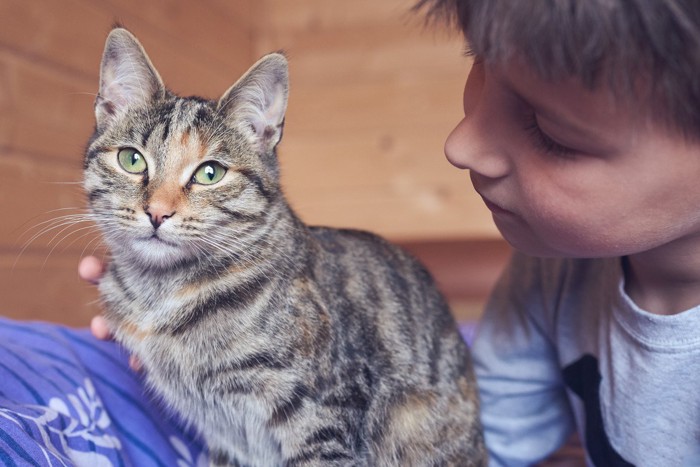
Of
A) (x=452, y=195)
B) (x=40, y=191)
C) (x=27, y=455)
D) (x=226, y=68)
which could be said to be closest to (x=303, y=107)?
(x=226, y=68)

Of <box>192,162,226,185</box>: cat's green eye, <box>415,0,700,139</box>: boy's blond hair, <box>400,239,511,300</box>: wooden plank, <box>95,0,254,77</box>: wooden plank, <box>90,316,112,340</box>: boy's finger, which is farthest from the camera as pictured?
<box>400,239,511,300</box>: wooden plank

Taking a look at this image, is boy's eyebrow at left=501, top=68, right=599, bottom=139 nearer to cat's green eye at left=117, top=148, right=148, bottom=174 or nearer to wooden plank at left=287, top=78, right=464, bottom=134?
cat's green eye at left=117, top=148, right=148, bottom=174

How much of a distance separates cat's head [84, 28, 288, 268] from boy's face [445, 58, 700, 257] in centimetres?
37

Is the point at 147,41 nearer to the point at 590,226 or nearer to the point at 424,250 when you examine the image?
the point at 424,250

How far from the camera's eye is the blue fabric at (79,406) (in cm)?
110

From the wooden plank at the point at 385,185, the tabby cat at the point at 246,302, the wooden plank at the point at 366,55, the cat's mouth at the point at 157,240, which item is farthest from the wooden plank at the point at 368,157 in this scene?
the cat's mouth at the point at 157,240

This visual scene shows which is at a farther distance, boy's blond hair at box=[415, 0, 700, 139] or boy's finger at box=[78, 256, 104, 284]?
boy's finger at box=[78, 256, 104, 284]

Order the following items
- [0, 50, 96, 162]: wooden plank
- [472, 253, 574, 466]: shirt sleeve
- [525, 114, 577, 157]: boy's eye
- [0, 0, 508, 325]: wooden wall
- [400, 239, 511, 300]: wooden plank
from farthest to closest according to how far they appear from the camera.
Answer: [400, 239, 511, 300]: wooden plank < [0, 0, 508, 325]: wooden wall < [0, 50, 96, 162]: wooden plank < [472, 253, 574, 466]: shirt sleeve < [525, 114, 577, 157]: boy's eye

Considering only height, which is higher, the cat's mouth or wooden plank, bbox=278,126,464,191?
the cat's mouth

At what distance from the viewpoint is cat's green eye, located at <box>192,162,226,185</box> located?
3.76ft

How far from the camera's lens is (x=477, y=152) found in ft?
3.23

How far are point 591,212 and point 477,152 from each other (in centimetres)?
18

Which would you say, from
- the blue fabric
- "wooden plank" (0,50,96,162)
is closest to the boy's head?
the blue fabric

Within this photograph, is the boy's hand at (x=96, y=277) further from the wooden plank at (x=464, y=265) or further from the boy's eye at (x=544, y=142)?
the wooden plank at (x=464, y=265)
